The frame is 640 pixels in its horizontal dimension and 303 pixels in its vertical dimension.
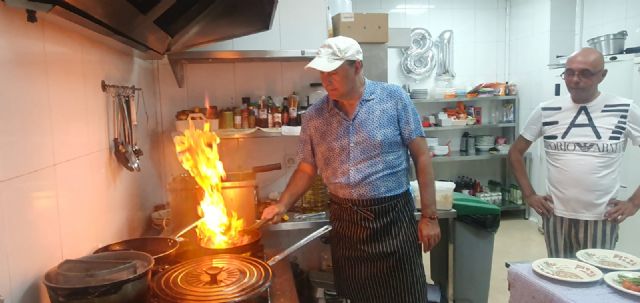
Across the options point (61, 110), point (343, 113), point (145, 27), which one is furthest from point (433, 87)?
point (61, 110)

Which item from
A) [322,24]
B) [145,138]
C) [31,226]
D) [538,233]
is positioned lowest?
[538,233]

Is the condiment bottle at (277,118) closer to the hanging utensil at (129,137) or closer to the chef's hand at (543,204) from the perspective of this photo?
the hanging utensil at (129,137)

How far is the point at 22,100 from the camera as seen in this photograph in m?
1.05

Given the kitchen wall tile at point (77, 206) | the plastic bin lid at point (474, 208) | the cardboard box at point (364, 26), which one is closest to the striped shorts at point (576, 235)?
the plastic bin lid at point (474, 208)

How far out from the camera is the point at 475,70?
5.07 m

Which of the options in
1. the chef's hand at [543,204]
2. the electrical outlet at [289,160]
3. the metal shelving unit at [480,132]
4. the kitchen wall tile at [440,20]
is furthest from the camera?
the kitchen wall tile at [440,20]

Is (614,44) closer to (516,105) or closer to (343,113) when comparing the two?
(516,105)

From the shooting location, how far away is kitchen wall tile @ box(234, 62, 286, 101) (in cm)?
266

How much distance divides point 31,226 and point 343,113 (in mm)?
1147

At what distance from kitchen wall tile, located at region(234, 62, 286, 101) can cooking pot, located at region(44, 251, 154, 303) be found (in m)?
1.67

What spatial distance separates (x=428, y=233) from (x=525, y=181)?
88cm

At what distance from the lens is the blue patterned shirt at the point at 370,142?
5.81 feet

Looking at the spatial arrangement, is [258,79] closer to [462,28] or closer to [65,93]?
[65,93]

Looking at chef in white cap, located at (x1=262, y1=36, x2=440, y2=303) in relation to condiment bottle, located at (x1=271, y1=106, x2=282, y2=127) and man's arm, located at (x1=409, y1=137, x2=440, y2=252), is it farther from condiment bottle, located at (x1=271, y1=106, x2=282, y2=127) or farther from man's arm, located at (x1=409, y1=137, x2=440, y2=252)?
condiment bottle, located at (x1=271, y1=106, x2=282, y2=127)
